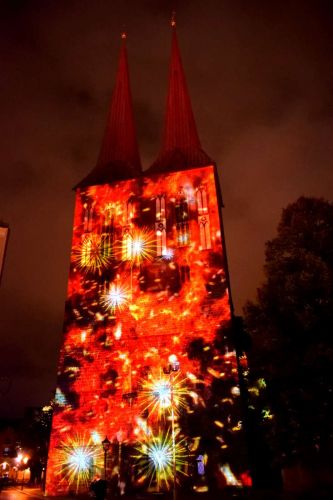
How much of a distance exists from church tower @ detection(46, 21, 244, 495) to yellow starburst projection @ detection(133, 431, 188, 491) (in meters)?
0.05

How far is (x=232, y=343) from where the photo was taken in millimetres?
22031

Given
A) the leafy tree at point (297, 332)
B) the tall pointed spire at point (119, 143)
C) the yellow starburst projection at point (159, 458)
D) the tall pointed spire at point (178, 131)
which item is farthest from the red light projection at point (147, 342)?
the leafy tree at point (297, 332)

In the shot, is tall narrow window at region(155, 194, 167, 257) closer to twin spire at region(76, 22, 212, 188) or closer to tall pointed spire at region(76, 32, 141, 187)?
twin spire at region(76, 22, 212, 188)

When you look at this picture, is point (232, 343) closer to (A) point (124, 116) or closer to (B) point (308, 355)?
(B) point (308, 355)

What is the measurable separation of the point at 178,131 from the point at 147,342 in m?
15.9

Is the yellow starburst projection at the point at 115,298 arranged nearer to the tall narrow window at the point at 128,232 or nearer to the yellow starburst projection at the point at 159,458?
the tall narrow window at the point at 128,232

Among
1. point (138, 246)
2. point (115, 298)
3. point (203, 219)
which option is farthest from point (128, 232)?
point (203, 219)

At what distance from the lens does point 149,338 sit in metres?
22.9

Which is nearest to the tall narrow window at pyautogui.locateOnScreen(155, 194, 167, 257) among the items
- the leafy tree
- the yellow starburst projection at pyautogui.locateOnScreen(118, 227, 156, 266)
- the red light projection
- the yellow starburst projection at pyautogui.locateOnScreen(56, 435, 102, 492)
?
the red light projection

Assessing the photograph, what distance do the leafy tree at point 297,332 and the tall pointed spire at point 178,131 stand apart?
47.0ft

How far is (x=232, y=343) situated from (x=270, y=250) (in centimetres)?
872

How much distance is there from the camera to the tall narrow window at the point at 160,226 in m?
25.2

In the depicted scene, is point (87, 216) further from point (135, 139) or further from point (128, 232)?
point (135, 139)

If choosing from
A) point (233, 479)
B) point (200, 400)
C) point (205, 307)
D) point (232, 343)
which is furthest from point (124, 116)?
point (233, 479)
